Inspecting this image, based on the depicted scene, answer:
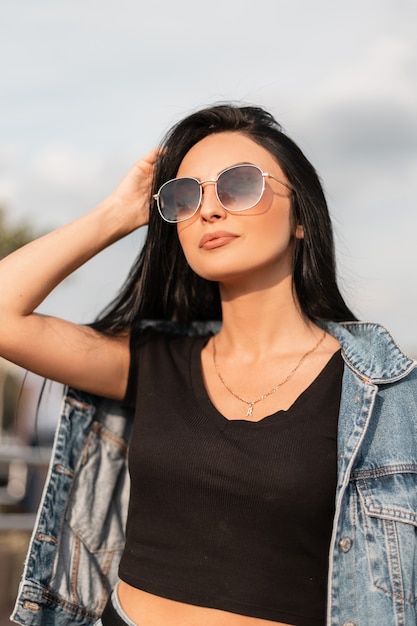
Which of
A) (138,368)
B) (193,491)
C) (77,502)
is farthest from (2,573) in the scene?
(193,491)

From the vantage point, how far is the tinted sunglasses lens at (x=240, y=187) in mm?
2902

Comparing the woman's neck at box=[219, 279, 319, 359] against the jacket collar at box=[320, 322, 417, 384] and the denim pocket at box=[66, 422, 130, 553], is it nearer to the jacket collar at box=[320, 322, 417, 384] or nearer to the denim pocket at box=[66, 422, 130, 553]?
the jacket collar at box=[320, 322, 417, 384]

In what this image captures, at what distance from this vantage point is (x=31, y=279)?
3045 millimetres

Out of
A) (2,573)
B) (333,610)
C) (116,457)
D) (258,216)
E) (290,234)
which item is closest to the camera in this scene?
(333,610)

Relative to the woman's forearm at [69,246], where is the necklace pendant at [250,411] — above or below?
below

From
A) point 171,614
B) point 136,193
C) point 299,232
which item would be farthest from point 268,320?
point 171,614

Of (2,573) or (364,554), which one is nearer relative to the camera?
(364,554)

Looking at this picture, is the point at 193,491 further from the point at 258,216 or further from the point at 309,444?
the point at 258,216

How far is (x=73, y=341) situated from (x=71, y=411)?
0.34m

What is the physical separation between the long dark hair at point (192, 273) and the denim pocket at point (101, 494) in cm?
49

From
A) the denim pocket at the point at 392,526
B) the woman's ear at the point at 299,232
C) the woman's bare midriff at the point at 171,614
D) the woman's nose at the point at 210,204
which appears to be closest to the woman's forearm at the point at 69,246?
the woman's nose at the point at 210,204

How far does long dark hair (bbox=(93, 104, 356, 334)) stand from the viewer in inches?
125

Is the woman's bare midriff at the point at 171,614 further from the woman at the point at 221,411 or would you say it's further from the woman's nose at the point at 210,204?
the woman's nose at the point at 210,204

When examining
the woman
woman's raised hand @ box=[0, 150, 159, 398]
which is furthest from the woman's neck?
woman's raised hand @ box=[0, 150, 159, 398]
